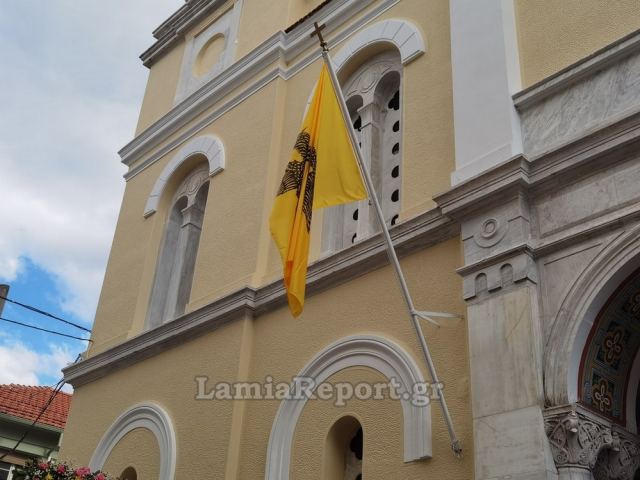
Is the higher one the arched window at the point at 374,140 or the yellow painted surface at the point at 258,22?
the yellow painted surface at the point at 258,22

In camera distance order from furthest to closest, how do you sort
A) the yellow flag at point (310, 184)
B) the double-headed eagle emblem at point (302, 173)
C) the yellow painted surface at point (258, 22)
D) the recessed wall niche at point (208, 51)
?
the recessed wall niche at point (208, 51)
the yellow painted surface at point (258, 22)
the double-headed eagle emblem at point (302, 173)
the yellow flag at point (310, 184)

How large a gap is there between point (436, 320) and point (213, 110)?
6864 millimetres

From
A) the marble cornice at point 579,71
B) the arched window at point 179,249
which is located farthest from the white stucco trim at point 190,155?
the marble cornice at point 579,71

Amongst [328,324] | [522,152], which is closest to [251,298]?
[328,324]

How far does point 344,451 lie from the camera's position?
8.29m

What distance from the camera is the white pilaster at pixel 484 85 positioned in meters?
7.73

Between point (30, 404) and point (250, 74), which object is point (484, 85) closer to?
point (250, 74)

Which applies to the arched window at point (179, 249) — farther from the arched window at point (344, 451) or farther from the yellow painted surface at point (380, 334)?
the arched window at point (344, 451)

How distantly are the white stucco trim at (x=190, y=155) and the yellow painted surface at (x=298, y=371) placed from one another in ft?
9.88

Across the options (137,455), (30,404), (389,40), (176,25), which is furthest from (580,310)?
(30,404)

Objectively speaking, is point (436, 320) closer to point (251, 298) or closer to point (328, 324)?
point (328, 324)

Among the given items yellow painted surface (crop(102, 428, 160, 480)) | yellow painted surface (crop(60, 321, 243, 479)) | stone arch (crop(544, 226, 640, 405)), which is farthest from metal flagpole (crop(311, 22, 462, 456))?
yellow painted surface (crop(102, 428, 160, 480))

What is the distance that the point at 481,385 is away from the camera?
260 inches

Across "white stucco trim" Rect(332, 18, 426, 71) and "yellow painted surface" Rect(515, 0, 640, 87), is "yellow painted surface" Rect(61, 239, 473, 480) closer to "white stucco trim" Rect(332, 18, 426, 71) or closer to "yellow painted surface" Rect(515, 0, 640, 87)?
"yellow painted surface" Rect(515, 0, 640, 87)
